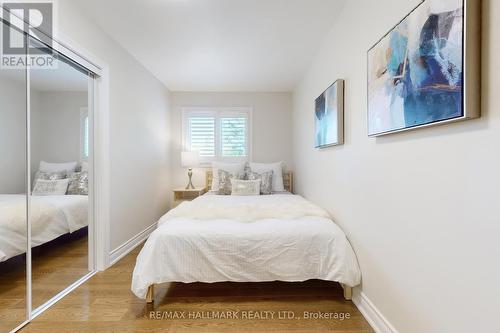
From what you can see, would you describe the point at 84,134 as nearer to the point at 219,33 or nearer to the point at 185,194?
the point at 219,33

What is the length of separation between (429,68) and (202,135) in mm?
3872

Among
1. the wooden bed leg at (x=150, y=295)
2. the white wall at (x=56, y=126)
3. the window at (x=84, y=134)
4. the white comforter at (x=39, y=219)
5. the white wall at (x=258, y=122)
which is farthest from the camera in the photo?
the white wall at (x=258, y=122)

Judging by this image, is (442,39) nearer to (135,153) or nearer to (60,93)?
(60,93)

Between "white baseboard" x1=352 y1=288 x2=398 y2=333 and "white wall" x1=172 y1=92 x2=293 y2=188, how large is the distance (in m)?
2.89

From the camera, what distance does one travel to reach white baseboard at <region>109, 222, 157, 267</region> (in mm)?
2621

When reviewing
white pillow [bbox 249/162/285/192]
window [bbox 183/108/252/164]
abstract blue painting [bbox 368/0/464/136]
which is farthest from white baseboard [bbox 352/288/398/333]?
window [bbox 183/108/252/164]

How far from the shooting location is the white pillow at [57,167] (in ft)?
6.03

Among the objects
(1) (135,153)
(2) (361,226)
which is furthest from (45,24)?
(2) (361,226)

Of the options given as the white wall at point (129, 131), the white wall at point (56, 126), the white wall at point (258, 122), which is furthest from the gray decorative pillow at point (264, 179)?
the white wall at point (56, 126)

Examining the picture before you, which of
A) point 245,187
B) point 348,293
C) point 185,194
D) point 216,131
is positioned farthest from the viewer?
point 216,131

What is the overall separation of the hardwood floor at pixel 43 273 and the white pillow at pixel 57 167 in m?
0.58

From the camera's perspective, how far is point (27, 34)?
5.48ft

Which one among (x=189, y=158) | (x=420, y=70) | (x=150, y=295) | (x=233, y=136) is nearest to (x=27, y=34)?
(x=150, y=295)

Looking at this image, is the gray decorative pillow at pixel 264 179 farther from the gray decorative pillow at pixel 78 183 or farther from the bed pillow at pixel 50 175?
the bed pillow at pixel 50 175
